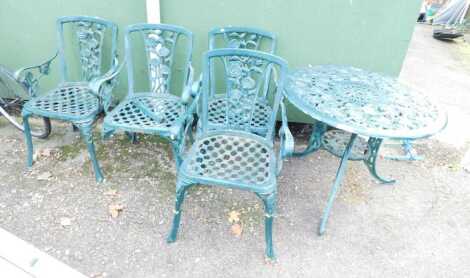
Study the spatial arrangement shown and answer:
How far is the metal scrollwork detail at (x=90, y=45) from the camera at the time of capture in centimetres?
263

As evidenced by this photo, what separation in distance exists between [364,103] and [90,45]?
220 centimetres

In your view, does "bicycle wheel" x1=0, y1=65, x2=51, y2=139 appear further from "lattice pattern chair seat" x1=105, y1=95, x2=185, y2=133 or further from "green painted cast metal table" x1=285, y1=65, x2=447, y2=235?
"green painted cast metal table" x1=285, y1=65, x2=447, y2=235

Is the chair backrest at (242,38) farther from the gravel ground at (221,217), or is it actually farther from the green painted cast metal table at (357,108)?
the gravel ground at (221,217)

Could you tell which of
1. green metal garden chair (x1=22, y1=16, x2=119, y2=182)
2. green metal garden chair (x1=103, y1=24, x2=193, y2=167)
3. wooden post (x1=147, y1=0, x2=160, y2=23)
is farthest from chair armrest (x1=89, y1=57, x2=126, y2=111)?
wooden post (x1=147, y1=0, x2=160, y2=23)

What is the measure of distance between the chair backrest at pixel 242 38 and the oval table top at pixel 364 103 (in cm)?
42

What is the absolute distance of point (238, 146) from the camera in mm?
2061

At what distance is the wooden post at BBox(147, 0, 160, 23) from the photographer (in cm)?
246

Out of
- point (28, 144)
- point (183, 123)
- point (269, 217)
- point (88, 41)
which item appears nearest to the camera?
point (269, 217)

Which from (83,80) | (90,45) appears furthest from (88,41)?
(83,80)

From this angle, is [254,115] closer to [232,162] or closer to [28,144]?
[232,162]

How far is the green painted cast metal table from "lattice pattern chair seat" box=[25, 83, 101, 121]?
147 centimetres

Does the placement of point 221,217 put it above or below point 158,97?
below

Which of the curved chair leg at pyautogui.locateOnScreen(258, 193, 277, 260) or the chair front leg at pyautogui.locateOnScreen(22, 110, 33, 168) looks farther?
the chair front leg at pyautogui.locateOnScreen(22, 110, 33, 168)

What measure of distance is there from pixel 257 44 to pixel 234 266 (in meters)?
1.72
